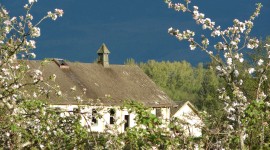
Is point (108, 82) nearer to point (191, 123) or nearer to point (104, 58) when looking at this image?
point (104, 58)

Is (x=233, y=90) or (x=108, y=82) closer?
(x=233, y=90)

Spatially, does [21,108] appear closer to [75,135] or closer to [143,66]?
[75,135]

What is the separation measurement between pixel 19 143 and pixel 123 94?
3463 cm

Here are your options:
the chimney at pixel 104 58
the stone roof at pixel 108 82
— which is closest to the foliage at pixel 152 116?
the stone roof at pixel 108 82

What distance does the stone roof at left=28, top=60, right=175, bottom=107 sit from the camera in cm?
4314

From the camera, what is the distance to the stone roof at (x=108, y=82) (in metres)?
43.1

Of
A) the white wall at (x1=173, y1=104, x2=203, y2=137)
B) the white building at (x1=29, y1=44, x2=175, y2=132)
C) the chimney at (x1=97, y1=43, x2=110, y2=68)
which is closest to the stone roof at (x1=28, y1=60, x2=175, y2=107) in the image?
the white building at (x1=29, y1=44, x2=175, y2=132)

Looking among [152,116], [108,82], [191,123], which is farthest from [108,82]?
[152,116]

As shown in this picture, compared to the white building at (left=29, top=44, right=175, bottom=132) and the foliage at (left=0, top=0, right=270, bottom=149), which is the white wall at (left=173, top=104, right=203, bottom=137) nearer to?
the foliage at (left=0, top=0, right=270, bottom=149)

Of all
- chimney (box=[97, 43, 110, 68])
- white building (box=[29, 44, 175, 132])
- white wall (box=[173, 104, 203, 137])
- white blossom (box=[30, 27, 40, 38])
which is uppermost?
chimney (box=[97, 43, 110, 68])

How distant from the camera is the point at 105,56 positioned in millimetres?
48781

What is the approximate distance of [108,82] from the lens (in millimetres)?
45812

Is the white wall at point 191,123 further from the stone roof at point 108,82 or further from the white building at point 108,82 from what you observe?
the white building at point 108,82

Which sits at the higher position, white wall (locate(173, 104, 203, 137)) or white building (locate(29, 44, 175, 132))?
white building (locate(29, 44, 175, 132))
